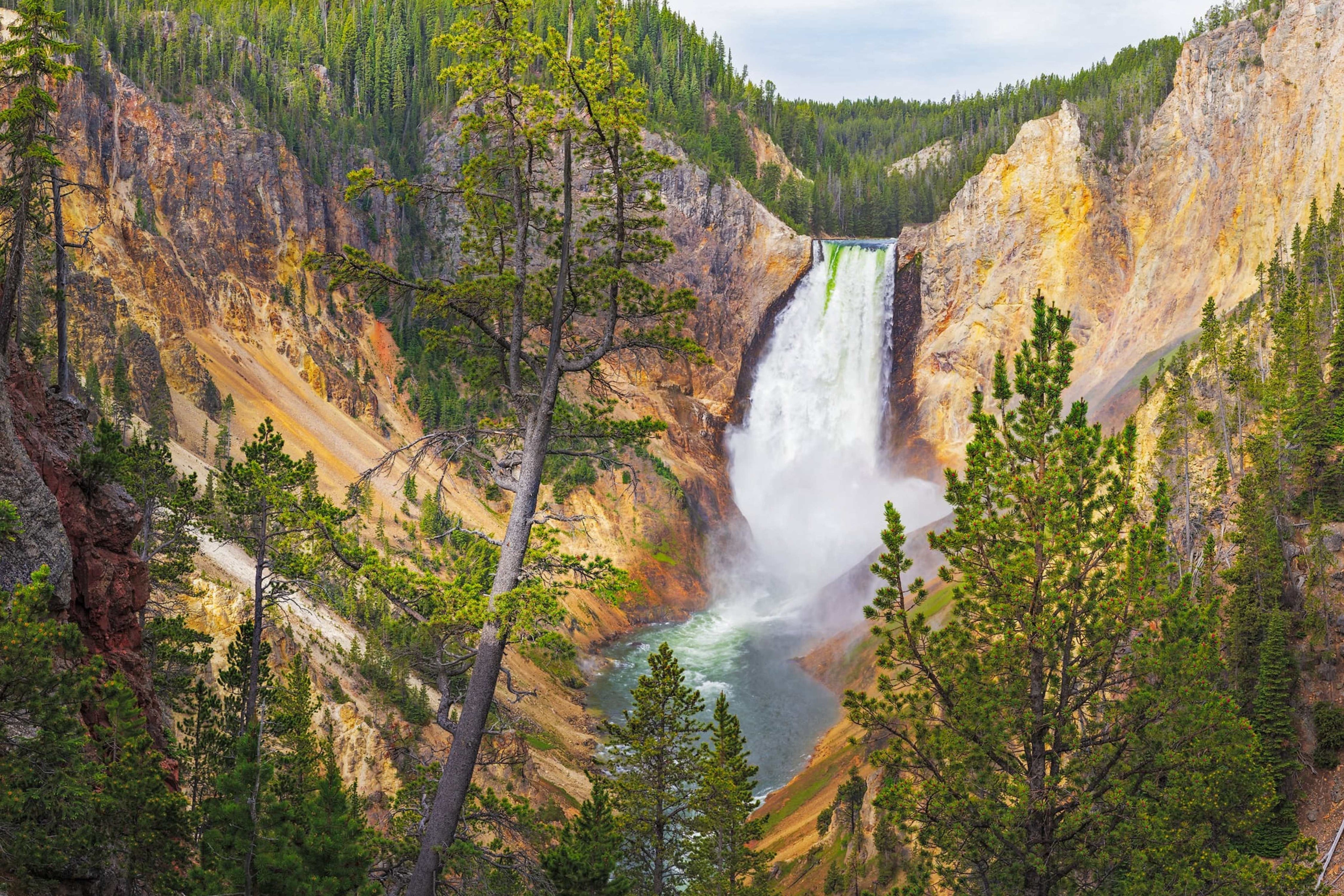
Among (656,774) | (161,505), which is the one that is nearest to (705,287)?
(656,774)

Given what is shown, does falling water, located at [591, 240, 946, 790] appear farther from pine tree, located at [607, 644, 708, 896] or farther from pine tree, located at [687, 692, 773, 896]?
pine tree, located at [607, 644, 708, 896]

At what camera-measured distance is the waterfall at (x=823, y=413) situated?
80.5m

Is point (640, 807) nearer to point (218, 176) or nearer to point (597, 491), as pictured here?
point (597, 491)

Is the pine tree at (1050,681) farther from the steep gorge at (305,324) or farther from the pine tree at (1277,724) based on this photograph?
the steep gorge at (305,324)

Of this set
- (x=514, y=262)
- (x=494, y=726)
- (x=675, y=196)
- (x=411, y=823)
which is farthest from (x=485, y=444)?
(x=675, y=196)

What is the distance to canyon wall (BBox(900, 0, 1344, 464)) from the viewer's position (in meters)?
59.2

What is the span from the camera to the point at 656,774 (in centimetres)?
2094

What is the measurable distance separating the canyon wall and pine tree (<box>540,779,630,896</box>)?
50036 millimetres

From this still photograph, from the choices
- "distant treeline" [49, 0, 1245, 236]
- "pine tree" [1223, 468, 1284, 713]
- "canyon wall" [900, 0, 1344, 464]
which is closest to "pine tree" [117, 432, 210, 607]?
"pine tree" [1223, 468, 1284, 713]

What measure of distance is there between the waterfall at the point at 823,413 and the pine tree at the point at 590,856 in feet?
201

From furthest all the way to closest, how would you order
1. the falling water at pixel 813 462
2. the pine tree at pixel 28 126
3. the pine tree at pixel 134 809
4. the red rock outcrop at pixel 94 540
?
the falling water at pixel 813 462
the pine tree at pixel 28 126
the red rock outcrop at pixel 94 540
the pine tree at pixel 134 809

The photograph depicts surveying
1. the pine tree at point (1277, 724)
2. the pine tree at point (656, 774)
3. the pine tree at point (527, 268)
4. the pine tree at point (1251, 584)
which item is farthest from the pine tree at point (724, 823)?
the pine tree at point (1251, 584)

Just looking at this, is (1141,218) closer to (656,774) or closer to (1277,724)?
(1277,724)

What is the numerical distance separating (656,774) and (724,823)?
113 inches
